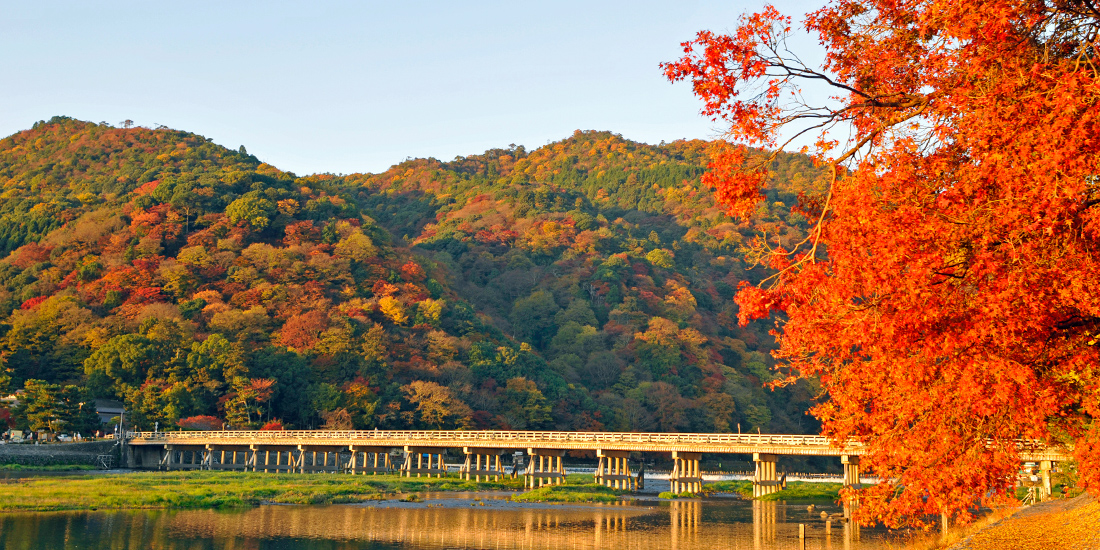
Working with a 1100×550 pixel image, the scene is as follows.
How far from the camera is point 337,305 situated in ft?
228

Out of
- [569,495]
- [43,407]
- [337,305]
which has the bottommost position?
[569,495]

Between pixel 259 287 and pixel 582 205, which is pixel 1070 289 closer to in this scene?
pixel 259 287

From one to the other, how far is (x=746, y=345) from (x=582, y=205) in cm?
3947

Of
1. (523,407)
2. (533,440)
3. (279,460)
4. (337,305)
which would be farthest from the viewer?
(337,305)

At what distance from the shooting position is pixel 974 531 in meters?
16.7

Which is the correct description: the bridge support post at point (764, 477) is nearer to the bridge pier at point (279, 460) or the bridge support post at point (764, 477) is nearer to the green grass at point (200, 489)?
the green grass at point (200, 489)

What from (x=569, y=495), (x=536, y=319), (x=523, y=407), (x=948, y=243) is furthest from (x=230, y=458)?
(x=948, y=243)

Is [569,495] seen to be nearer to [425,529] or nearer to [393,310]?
[425,529]

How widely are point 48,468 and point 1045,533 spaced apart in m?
46.3

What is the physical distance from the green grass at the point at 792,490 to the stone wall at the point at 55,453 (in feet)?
113

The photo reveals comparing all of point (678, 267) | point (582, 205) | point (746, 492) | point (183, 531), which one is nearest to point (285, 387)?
point (746, 492)

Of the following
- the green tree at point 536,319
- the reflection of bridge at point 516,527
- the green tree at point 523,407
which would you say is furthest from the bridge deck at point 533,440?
the green tree at point 536,319

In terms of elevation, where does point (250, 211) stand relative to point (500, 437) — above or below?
above

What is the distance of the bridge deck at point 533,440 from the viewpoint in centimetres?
3829
